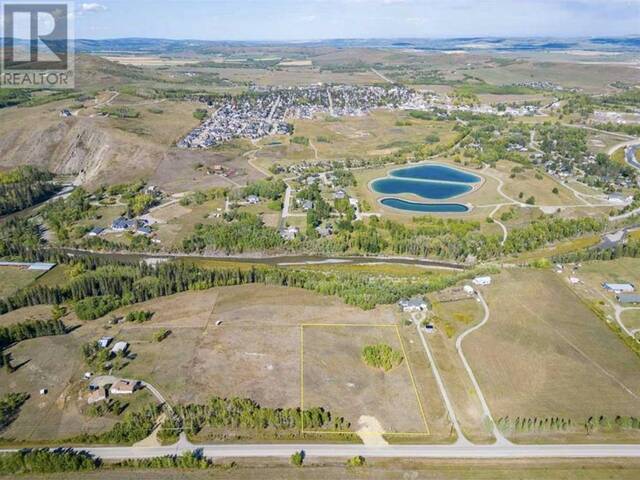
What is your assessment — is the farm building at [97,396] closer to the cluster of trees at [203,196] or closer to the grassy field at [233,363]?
the grassy field at [233,363]

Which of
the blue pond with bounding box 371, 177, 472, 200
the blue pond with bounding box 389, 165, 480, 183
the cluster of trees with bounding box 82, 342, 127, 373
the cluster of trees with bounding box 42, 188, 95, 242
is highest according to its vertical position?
the blue pond with bounding box 389, 165, 480, 183

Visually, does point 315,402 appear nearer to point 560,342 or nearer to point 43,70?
point 560,342

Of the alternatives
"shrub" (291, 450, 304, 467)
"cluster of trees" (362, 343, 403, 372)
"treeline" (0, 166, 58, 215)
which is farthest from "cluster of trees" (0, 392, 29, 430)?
"treeline" (0, 166, 58, 215)

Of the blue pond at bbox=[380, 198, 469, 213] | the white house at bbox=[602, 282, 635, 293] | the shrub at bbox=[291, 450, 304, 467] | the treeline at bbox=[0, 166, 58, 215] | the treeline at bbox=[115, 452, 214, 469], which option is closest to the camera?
the treeline at bbox=[115, 452, 214, 469]

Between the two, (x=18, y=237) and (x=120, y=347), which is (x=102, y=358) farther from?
(x=18, y=237)

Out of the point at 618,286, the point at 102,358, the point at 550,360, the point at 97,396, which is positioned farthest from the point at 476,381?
the point at 102,358

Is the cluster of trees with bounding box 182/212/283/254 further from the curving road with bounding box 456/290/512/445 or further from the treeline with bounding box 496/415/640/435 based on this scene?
the treeline with bounding box 496/415/640/435

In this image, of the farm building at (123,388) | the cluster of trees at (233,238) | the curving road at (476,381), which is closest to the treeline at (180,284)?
the curving road at (476,381)
